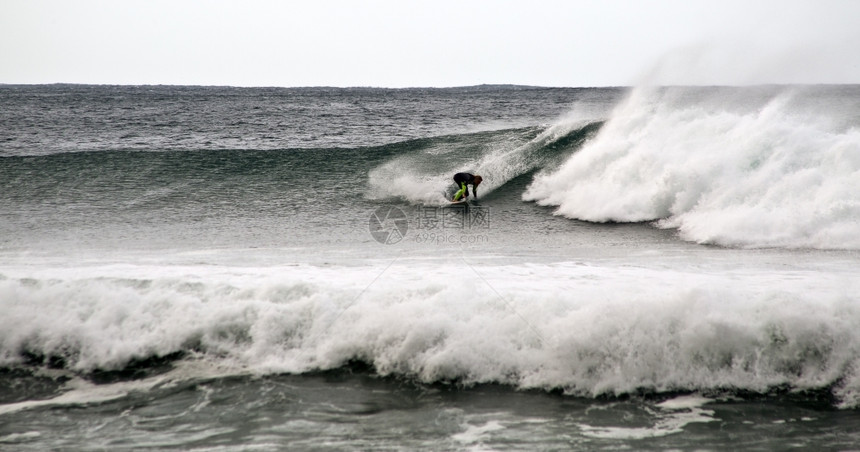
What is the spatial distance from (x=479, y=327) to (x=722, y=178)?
714 centimetres

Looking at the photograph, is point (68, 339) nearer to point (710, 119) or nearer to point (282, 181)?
point (282, 181)

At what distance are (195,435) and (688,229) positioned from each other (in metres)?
8.23

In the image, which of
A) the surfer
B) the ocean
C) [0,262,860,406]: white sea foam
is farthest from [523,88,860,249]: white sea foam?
[0,262,860,406]: white sea foam

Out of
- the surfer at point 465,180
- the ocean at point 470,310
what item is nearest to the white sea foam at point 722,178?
the ocean at point 470,310

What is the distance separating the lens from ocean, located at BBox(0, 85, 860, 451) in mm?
4355

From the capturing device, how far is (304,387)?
16.1 ft

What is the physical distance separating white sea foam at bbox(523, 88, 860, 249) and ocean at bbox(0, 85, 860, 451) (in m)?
0.05

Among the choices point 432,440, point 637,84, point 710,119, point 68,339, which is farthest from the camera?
point 637,84

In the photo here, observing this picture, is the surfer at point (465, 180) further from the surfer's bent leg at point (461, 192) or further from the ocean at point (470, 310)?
the ocean at point (470, 310)

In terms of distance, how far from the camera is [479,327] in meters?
5.32

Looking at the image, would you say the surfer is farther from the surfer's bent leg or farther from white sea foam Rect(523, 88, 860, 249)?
white sea foam Rect(523, 88, 860, 249)

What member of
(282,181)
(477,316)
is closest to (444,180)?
(282,181)

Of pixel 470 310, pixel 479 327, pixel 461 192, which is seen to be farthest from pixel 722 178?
pixel 479 327

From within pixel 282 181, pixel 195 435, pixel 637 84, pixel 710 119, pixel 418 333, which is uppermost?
pixel 637 84
